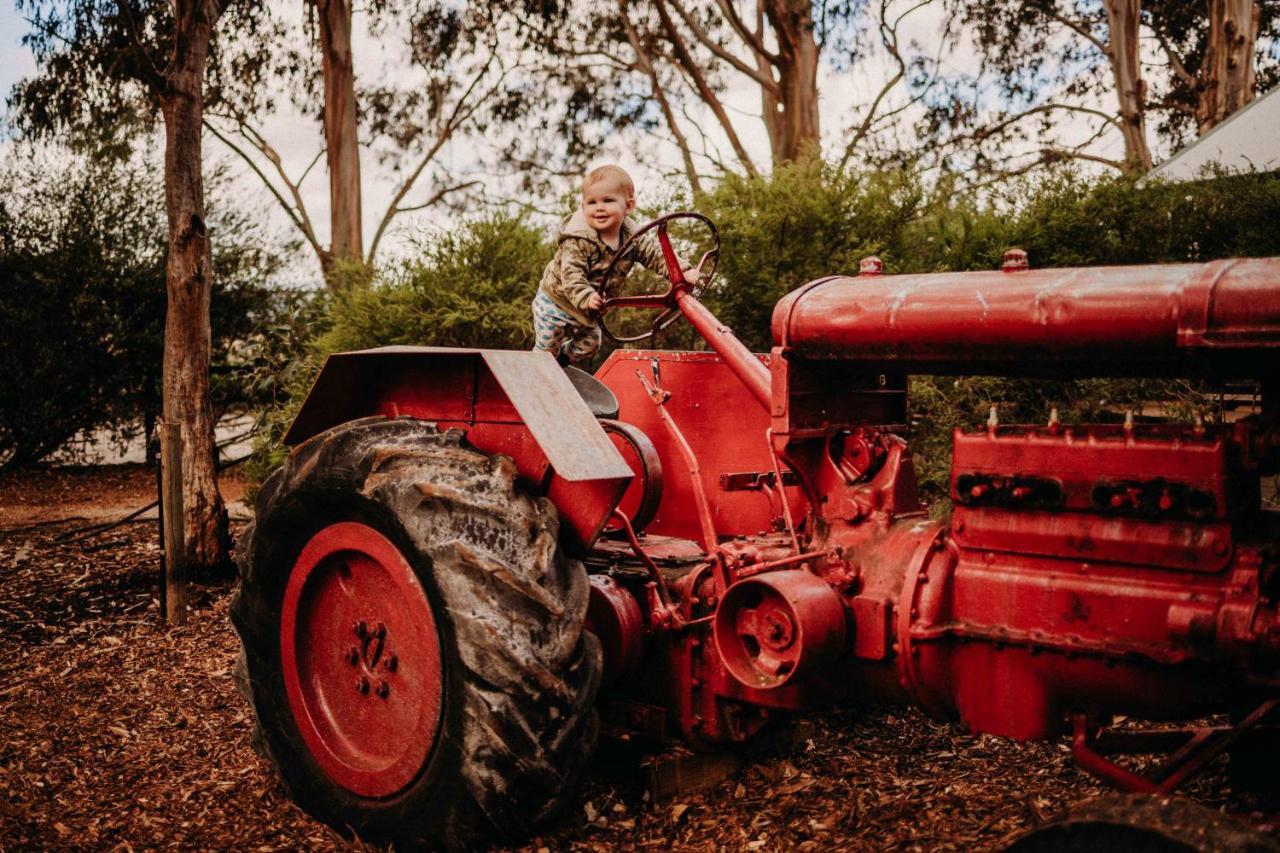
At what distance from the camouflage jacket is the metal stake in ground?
2409 millimetres

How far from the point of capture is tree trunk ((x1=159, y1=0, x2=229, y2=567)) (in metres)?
6.11

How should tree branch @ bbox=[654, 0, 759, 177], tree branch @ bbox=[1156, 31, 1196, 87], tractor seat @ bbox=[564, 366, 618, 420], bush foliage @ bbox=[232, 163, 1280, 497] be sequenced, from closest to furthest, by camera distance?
1. tractor seat @ bbox=[564, 366, 618, 420]
2. bush foliage @ bbox=[232, 163, 1280, 497]
3. tree branch @ bbox=[654, 0, 759, 177]
4. tree branch @ bbox=[1156, 31, 1196, 87]

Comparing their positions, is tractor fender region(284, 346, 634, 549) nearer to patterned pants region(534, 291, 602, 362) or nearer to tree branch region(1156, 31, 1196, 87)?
patterned pants region(534, 291, 602, 362)

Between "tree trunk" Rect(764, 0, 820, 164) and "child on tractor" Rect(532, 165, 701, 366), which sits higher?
"tree trunk" Rect(764, 0, 820, 164)

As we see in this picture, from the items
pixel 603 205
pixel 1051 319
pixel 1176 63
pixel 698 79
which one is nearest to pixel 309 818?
pixel 603 205

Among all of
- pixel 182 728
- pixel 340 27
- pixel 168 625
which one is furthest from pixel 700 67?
pixel 182 728

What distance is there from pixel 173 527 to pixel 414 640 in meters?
2.90

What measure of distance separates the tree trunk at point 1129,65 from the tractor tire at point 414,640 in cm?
1427

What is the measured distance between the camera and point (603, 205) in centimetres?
380

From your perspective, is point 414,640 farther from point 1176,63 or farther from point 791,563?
point 1176,63

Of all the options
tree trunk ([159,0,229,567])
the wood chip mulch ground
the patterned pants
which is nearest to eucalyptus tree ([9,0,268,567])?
tree trunk ([159,0,229,567])

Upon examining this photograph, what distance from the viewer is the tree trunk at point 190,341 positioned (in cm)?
611

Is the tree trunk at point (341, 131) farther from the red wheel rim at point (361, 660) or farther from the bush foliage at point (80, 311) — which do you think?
the red wheel rim at point (361, 660)

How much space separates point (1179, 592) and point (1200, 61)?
A: 17541 millimetres
